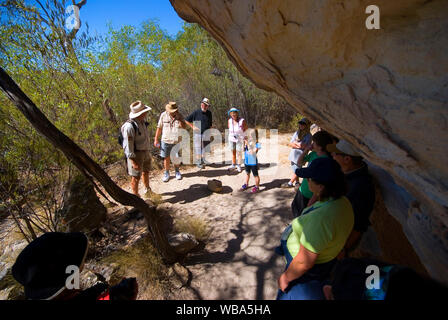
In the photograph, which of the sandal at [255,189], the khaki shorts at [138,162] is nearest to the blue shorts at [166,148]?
the khaki shorts at [138,162]

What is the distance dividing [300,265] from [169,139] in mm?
4397

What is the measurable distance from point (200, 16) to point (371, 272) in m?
2.31

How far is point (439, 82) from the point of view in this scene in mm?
924

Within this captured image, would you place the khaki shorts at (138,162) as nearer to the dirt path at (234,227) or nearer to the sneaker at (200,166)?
the dirt path at (234,227)

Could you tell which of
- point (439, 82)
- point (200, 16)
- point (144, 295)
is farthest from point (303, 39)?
point (144, 295)

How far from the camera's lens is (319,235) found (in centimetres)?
131

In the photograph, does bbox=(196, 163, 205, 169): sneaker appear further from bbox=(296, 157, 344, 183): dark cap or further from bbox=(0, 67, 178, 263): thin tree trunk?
bbox=(296, 157, 344, 183): dark cap

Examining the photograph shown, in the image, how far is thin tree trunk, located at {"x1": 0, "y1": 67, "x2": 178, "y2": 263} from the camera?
167cm

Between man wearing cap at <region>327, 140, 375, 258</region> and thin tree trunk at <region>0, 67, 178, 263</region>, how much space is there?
2079 mm

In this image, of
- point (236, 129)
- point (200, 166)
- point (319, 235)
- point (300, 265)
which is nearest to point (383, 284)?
point (319, 235)

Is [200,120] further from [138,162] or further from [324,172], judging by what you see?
[324,172]

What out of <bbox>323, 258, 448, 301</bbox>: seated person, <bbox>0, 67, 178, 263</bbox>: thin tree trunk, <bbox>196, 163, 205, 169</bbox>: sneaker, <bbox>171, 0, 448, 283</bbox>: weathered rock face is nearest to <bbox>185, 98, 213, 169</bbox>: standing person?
<bbox>196, 163, 205, 169</bbox>: sneaker

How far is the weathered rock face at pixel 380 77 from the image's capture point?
3.10ft

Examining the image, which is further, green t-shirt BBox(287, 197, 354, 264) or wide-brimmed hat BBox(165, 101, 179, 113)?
wide-brimmed hat BBox(165, 101, 179, 113)
